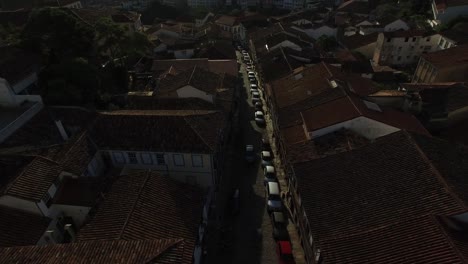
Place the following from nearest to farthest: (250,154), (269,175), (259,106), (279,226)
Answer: (279,226) → (269,175) → (250,154) → (259,106)

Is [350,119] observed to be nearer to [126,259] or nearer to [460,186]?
[460,186]

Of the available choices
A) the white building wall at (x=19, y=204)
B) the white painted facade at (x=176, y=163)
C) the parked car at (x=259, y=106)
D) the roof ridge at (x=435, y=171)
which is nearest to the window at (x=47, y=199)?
the white building wall at (x=19, y=204)

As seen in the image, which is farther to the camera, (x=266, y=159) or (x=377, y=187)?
(x=266, y=159)

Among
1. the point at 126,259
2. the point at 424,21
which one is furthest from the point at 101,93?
the point at 424,21

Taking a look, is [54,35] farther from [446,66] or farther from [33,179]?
[446,66]

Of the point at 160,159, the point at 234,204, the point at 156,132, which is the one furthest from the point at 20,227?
the point at 234,204

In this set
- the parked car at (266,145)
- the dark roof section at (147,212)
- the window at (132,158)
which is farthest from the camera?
the parked car at (266,145)

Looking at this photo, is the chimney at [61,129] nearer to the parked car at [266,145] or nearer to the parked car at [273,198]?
the parked car at [273,198]
